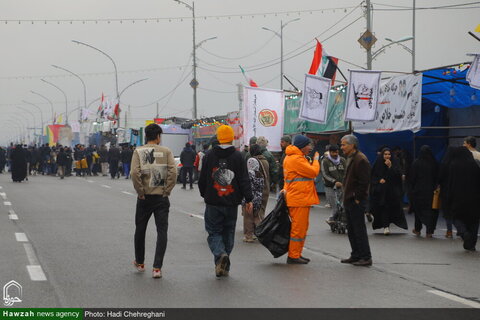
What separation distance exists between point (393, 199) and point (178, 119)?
33080mm

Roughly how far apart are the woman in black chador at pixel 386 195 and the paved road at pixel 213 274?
0.29 m

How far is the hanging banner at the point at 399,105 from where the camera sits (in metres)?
18.6

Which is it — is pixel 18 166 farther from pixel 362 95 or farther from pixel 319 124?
pixel 362 95

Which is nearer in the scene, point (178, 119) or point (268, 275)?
point (268, 275)

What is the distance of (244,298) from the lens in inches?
306

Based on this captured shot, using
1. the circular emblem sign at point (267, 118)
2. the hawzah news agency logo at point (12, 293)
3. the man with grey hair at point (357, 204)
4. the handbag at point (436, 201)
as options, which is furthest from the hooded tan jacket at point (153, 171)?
the circular emblem sign at point (267, 118)

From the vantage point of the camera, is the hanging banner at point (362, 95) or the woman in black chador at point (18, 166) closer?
the hanging banner at point (362, 95)

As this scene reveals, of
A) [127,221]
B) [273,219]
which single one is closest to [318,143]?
[127,221]

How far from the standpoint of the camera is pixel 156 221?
361 inches

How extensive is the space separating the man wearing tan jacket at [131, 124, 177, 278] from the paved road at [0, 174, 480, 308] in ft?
1.54

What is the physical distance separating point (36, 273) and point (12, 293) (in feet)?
4.57

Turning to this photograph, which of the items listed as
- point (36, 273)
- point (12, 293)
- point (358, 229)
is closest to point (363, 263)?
point (358, 229)

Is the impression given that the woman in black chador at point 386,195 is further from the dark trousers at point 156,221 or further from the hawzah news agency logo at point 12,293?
the hawzah news agency logo at point 12,293

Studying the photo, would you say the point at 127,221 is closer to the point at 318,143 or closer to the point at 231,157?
the point at 231,157
